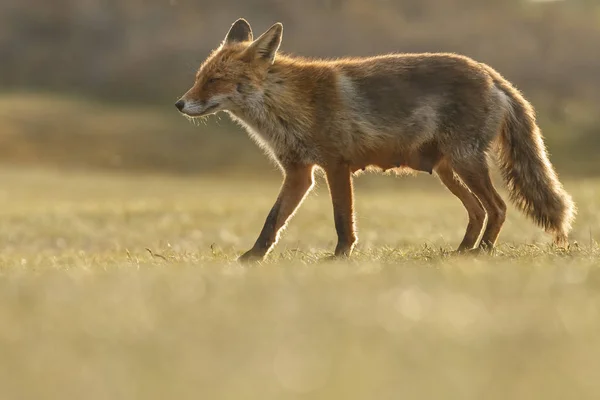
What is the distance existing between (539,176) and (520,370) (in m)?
6.14

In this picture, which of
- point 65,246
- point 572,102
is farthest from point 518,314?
point 572,102

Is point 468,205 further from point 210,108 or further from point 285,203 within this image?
point 210,108

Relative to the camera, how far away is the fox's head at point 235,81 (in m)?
9.11

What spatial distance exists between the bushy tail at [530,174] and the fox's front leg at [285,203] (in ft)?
6.93

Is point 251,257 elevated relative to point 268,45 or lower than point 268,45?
lower

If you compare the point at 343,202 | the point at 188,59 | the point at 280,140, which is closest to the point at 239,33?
the point at 280,140

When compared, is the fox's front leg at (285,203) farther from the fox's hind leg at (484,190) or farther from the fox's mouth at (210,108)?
the fox's hind leg at (484,190)

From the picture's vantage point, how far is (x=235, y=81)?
9125 millimetres

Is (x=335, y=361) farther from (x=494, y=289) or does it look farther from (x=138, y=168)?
(x=138, y=168)

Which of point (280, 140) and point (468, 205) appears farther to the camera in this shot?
point (468, 205)

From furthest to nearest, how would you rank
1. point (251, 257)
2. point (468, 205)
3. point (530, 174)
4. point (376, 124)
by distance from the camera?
1. point (468, 205)
2. point (530, 174)
3. point (376, 124)
4. point (251, 257)

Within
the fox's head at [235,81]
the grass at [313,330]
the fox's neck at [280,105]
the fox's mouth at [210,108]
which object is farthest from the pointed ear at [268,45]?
the grass at [313,330]

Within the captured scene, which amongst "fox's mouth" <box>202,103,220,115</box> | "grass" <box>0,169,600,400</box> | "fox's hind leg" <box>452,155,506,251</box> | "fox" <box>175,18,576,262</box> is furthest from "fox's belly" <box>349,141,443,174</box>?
"fox's mouth" <box>202,103,220,115</box>

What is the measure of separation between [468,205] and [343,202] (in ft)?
5.71
